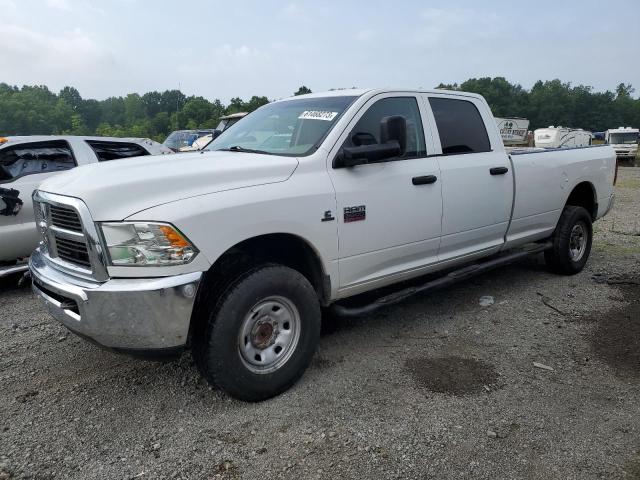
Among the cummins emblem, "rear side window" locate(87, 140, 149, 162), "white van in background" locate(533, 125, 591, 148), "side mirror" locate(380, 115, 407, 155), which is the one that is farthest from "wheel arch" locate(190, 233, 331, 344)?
"white van in background" locate(533, 125, 591, 148)

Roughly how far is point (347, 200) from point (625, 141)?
35891mm

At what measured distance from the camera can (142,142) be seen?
676 cm

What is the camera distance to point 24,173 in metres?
5.43

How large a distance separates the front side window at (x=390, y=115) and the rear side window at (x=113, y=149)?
3.84 metres

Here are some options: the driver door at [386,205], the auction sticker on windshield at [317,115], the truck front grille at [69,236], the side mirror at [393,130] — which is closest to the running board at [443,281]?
the driver door at [386,205]

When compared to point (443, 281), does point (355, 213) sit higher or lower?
higher

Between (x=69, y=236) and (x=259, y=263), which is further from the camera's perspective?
(x=259, y=263)

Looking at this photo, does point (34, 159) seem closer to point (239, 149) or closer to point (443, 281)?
point (239, 149)

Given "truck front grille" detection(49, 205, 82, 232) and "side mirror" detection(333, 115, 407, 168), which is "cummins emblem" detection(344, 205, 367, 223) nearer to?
"side mirror" detection(333, 115, 407, 168)

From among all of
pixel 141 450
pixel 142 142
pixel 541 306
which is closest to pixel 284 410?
pixel 141 450

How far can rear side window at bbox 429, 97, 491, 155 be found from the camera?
4273mm

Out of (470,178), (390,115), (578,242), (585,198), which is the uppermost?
(390,115)

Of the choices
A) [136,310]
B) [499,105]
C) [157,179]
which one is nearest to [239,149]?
[157,179]

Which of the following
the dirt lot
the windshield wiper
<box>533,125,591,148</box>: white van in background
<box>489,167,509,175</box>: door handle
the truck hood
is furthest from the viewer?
<box>533,125,591,148</box>: white van in background
